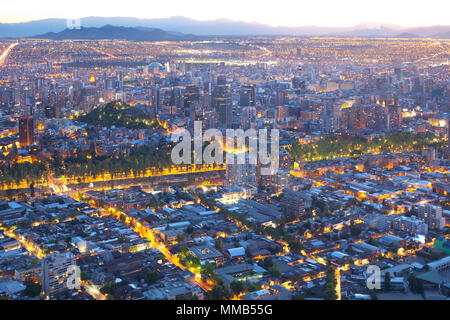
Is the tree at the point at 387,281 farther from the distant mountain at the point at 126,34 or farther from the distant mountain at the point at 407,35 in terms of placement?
the distant mountain at the point at 407,35

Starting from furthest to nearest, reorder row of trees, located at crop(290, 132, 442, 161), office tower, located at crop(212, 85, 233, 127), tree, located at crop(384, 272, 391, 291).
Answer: office tower, located at crop(212, 85, 233, 127), row of trees, located at crop(290, 132, 442, 161), tree, located at crop(384, 272, 391, 291)

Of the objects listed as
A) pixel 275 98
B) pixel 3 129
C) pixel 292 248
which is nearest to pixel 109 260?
pixel 292 248

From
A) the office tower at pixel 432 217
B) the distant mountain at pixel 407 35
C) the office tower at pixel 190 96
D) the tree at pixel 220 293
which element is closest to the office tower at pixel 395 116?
the office tower at pixel 190 96

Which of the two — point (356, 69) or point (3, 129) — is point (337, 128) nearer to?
point (3, 129)

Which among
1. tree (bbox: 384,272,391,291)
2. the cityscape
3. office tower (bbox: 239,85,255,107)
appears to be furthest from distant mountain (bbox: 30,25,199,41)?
tree (bbox: 384,272,391,291)

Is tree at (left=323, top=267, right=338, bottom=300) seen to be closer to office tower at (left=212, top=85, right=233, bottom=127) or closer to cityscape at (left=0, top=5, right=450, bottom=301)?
cityscape at (left=0, top=5, right=450, bottom=301)

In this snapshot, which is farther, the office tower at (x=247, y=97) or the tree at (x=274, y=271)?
the office tower at (x=247, y=97)

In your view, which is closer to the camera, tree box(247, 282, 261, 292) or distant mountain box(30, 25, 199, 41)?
tree box(247, 282, 261, 292)
